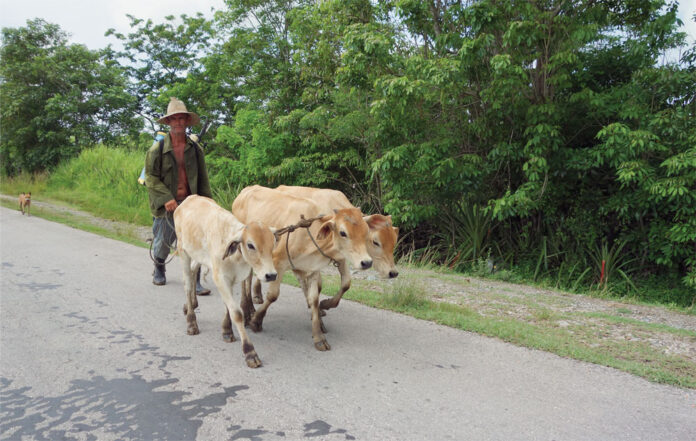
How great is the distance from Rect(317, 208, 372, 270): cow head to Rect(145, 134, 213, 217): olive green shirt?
2.82 meters

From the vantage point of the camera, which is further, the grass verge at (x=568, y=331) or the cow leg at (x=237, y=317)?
the grass verge at (x=568, y=331)

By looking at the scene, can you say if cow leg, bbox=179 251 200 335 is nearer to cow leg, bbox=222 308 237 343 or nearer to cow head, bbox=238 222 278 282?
cow leg, bbox=222 308 237 343

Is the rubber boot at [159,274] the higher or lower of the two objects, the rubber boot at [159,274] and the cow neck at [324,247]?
the lower

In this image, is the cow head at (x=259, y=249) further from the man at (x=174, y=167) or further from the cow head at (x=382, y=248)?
the man at (x=174, y=167)

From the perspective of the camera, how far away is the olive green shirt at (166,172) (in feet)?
21.3

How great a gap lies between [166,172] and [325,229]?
3.03m

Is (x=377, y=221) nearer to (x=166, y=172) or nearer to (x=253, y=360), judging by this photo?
(x=253, y=360)

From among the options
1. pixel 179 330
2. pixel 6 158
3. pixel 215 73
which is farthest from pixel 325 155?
pixel 6 158

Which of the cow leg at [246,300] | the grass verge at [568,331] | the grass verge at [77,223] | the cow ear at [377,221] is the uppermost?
the cow ear at [377,221]

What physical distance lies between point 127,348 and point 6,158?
96.1 feet

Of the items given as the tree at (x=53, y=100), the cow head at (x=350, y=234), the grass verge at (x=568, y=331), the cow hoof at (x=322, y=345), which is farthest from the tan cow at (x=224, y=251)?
the tree at (x=53, y=100)

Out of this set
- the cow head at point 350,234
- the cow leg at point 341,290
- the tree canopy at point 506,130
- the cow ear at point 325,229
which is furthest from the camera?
the tree canopy at point 506,130

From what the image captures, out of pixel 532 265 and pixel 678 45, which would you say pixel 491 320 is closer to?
pixel 532 265

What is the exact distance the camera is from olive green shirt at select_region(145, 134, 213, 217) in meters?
6.48
